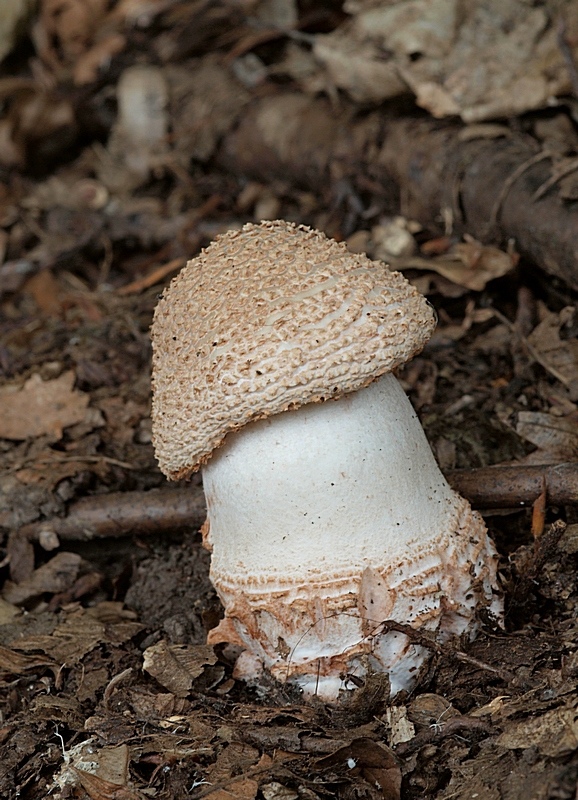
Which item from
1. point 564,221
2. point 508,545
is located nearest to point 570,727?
point 508,545

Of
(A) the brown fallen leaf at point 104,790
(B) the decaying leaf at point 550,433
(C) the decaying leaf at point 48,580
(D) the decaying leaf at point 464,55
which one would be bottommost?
(C) the decaying leaf at point 48,580

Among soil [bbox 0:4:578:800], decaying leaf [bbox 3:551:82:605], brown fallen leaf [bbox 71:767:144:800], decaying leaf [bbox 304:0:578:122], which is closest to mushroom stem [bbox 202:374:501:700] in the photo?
soil [bbox 0:4:578:800]

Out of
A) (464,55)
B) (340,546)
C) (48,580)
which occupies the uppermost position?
(464,55)

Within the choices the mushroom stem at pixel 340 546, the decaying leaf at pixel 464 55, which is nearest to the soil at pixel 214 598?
the mushroom stem at pixel 340 546

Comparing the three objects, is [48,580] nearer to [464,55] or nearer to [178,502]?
[178,502]

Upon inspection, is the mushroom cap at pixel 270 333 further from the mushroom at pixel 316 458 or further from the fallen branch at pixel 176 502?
the fallen branch at pixel 176 502

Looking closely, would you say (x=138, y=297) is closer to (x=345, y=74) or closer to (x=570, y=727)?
(x=345, y=74)

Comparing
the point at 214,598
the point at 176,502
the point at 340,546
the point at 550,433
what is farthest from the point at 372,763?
the point at 550,433
